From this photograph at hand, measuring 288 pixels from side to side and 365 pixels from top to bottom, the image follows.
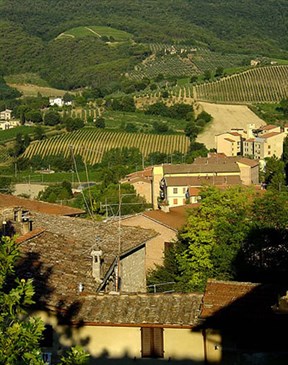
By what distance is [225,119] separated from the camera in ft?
286

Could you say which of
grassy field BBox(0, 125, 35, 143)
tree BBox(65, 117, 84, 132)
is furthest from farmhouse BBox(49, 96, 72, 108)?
tree BBox(65, 117, 84, 132)

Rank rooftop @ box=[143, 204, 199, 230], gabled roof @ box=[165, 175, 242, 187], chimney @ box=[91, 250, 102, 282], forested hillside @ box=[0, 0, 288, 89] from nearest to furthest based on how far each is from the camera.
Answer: chimney @ box=[91, 250, 102, 282]
rooftop @ box=[143, 204, 199, 230]
gabled roof @ box=[165, 175, 242, 187]
forested hillside @ box=[0, 0, 288, 89]

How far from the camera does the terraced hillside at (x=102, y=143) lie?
7319cm

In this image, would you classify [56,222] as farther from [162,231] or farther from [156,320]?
[162,231]

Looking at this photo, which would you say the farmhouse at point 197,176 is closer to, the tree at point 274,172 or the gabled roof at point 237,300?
the tree at point 274,172

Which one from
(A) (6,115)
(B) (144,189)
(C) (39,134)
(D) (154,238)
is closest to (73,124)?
(C) (39,134)

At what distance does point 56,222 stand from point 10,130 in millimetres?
73615

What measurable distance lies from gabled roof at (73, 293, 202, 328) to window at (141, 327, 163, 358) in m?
0.11

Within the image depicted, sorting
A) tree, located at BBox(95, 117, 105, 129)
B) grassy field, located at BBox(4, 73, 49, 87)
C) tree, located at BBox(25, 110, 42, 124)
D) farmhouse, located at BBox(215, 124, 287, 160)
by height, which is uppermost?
grassy field, located at BBox(4, 73, 49, 87)

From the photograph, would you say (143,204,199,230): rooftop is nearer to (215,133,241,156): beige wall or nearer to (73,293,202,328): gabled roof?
(73,293,202,328): gabled roof

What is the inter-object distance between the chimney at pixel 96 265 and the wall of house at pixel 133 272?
2210 millimetres

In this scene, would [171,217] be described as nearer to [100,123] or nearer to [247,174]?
[247,174]

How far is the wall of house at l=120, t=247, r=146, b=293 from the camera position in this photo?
14.3 meters

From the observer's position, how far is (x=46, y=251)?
12.4m
